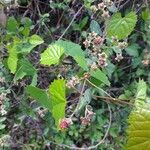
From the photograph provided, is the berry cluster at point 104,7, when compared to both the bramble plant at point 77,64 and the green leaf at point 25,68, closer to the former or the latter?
the bramble plant at point 77,64

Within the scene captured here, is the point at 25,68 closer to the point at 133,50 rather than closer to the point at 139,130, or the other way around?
the point at 133,50

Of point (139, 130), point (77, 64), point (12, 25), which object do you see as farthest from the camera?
point (77, 64)

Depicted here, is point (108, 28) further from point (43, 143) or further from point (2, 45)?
point (43, 143)

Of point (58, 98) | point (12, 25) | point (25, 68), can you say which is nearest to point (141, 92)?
point (58, 98)

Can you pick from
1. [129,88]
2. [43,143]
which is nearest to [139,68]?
[129,88]

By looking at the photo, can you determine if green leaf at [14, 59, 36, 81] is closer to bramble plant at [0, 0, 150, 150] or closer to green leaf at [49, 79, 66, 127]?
bramble plant at [0, 0, 150, 150]
